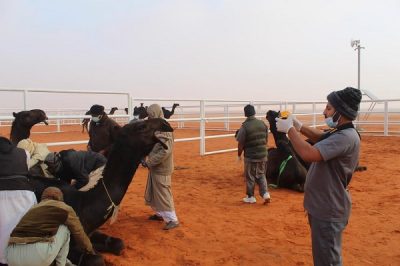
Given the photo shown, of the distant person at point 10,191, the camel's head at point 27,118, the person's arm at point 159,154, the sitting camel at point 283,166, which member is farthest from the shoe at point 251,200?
the distant person at point 10,191

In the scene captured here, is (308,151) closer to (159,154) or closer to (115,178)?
(115,178)

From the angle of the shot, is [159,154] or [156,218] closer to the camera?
[159,154]

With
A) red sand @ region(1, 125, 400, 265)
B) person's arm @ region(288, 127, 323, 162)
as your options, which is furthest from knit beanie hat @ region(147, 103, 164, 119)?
person's arm @ region(288, 127, 323, 162)

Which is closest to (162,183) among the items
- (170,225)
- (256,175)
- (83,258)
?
(170,225)

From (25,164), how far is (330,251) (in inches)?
101

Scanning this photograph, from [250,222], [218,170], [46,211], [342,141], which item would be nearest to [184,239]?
[250,222]

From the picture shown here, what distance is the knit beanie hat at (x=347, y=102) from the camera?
9.37 feet

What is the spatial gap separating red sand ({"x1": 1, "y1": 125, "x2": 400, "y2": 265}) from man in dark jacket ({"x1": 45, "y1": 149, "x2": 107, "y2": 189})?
0.96m

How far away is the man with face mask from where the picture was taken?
112 inches

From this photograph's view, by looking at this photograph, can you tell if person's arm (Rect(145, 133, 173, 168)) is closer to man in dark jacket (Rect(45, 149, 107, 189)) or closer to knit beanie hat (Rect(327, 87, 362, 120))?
man in dark jacket (Rect(45, 149, 107, 189))

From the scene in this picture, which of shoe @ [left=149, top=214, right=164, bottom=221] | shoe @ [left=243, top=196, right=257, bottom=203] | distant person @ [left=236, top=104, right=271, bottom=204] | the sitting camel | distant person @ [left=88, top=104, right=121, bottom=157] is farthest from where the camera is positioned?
the sitting camel

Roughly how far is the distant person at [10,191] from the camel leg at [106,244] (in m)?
1.17

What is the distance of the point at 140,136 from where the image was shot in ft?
12.4

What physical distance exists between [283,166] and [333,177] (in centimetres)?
518
